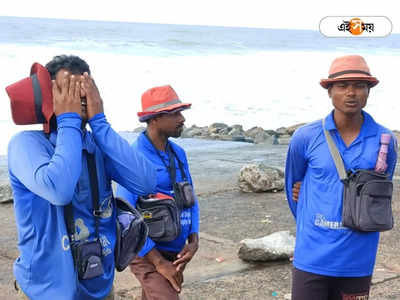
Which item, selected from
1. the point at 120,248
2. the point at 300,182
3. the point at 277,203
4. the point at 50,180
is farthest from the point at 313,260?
the point at 277,203

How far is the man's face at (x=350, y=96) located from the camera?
11.2ft

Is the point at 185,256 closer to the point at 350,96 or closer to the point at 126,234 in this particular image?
the point at 126,234

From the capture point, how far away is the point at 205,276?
5496 millimetres

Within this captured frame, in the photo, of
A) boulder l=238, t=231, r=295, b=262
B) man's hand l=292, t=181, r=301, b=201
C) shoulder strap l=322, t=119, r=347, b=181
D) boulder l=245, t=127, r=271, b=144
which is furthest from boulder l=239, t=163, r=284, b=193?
boulder l=245, t=127, r=271, b=144

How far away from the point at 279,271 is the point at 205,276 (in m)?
A: 0.63

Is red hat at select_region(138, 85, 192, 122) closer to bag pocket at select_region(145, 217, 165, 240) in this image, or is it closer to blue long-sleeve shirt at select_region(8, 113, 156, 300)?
bag pocket at select_region(145, 217, 165, 240)

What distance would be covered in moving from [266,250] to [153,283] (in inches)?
90.8

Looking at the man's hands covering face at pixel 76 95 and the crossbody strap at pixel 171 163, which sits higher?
the man's hands covering face at pixel 76 95

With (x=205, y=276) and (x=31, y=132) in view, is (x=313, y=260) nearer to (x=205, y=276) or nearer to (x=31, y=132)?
(x=31, y=132)

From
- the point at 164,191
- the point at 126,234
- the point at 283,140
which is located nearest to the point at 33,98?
the point at 126,234

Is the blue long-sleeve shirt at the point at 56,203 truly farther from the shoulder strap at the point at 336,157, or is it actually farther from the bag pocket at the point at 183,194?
the shoulder strap at the point at 336,157

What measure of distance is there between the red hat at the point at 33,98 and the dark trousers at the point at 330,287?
1.65 meters

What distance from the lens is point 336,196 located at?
332cm

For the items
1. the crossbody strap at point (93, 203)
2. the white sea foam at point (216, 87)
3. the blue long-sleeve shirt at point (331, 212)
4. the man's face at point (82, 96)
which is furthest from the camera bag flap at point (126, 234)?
the white sea foam at point (216, 87)
